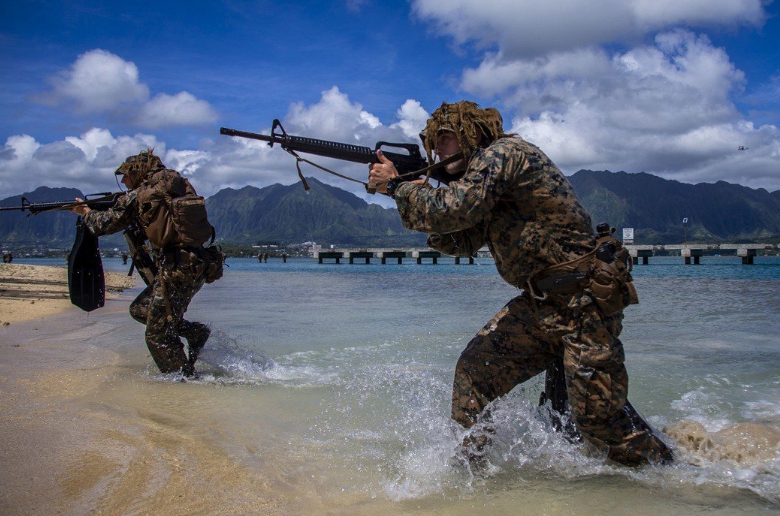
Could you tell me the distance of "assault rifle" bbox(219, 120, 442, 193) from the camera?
3.96 meters

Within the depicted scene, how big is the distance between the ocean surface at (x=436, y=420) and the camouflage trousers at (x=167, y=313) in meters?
0.26

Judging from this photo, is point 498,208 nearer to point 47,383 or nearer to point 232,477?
point 232,477

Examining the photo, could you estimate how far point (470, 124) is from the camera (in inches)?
135

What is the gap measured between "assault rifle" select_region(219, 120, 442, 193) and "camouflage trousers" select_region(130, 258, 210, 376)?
1.72 metres

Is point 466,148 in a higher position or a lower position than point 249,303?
higher

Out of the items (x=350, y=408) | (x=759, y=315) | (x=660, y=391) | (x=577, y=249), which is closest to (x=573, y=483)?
(x=577, y=249)

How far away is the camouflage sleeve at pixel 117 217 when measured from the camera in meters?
5.99

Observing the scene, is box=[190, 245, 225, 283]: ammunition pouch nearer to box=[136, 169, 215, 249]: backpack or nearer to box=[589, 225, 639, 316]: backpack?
box=[136, 169, 215, 249]: backpack

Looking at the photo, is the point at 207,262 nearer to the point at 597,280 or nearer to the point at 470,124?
the point at 470,124

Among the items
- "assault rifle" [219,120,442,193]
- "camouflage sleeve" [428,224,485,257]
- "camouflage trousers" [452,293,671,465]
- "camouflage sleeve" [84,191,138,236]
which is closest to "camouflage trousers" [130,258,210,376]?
"camouflage sleeve" [84,191,138,236]

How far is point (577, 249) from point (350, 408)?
267cm

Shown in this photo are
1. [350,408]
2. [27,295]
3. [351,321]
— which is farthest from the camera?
[27,295]

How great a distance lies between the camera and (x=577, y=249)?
3168 millimetres

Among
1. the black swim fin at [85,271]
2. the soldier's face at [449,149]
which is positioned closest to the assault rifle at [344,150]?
the soldier's face at [449,149]
